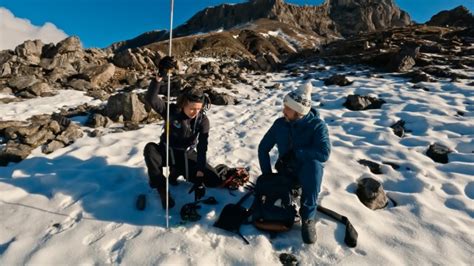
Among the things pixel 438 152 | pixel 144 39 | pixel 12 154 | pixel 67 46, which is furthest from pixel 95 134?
pixel 144 39

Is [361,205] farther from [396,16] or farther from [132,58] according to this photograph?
[396,16]

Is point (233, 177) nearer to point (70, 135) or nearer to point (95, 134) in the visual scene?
point (95, 134)

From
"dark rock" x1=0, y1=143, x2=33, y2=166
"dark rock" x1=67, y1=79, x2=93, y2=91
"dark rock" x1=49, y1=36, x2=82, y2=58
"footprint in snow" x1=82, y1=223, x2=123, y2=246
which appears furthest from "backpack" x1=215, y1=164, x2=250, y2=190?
→ "dark rock" x1=49, y1=36, x2=82, y2=58

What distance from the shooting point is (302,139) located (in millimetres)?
5012

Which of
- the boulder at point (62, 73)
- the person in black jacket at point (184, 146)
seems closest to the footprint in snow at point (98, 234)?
the person in black jacket at point (184, 146)

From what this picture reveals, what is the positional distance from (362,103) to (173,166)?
8.32m

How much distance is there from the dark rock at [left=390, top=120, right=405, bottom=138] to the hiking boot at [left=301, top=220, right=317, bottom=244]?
5.55m

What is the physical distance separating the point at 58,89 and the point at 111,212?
465 inches

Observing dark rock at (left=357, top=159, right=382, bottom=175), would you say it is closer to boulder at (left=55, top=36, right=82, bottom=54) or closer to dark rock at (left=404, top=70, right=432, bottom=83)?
dark rock at (left=404, top=70, right=432, bottom=83)

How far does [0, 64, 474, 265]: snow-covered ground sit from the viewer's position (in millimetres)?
4254

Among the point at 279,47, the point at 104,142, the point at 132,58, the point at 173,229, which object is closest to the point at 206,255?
the point at 173,229

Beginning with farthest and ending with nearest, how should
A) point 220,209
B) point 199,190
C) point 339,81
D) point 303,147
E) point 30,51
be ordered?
1. point 30,51
2. point 339,81
3. point 199,190
4. point 220,209
5. point 303,147

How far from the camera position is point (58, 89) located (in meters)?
14.8

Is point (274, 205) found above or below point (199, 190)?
above
